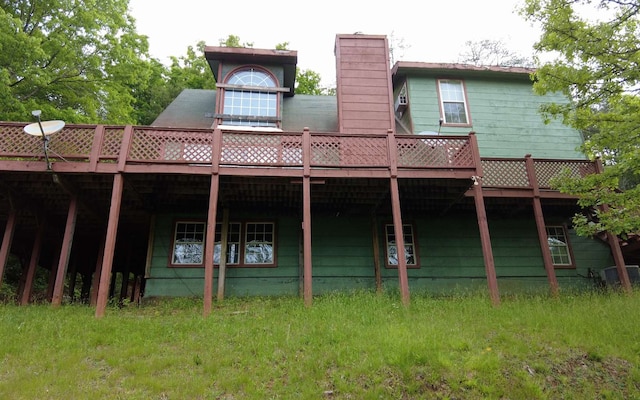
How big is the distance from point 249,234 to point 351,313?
16.8ft

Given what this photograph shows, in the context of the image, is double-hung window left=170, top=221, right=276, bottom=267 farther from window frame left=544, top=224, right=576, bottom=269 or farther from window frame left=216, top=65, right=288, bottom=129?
window frame left=544, top=224, right=576, bottom=269

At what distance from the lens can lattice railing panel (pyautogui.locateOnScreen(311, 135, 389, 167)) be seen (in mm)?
9844

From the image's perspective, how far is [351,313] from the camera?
25.8 ft

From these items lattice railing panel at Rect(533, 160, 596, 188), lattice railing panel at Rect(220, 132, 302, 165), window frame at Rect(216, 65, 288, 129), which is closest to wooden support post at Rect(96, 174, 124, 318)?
lattice railing panel at Rect(220, 132, 302, 165)

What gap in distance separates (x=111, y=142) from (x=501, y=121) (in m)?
11.7

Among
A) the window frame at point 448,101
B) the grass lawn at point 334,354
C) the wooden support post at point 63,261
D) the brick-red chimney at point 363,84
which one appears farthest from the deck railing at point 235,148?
the window frame at point 448,101

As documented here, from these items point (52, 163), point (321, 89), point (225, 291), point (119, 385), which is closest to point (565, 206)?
point (225, 291)

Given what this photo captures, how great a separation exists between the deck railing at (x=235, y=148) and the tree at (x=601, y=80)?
235cm

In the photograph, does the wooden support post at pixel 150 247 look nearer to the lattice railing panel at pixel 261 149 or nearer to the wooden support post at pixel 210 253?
the wooden support post at pixel 210 253

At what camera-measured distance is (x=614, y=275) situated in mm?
11547

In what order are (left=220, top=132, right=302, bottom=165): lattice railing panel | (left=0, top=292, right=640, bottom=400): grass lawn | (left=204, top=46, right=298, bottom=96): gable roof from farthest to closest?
(left=204, top=46, right=298, bottom=96): gable roof
(left=220, top=132, right=302, bottom=165): lattice railing panel
(left=0, top=292, right=640, bottom=400): grass lawn

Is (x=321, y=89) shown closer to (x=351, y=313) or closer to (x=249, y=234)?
(x=249, y=234)

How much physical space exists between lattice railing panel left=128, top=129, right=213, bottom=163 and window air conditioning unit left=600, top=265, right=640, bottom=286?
1119cm

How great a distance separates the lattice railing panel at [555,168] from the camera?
37.3ft
